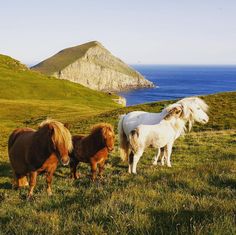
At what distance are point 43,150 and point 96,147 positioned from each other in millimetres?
2873

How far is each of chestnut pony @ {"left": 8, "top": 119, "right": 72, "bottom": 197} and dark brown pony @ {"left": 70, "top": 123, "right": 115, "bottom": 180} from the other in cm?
225

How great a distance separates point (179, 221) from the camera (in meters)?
5.13

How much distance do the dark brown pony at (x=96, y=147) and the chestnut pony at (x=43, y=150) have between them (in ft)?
7.39

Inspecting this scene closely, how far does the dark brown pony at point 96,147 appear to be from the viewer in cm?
1105

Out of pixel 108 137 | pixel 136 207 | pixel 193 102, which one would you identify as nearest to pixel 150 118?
pixel 193 102

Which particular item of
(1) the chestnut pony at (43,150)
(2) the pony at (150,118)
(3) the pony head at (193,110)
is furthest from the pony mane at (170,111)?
(1) the chestnut pony at (43,150)

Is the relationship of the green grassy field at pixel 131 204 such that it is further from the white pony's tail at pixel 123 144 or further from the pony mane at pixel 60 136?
the pony mane at pixel 60 136

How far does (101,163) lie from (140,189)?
4.05 m

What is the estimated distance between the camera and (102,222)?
17.3ft

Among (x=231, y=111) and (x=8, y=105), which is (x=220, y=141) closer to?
(x=231, y=111)

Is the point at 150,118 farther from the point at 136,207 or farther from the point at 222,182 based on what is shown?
the point at 136,207

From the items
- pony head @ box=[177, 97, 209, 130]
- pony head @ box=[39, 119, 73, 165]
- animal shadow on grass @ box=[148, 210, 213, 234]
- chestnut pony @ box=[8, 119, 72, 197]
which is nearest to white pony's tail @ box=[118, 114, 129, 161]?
pony head @ box=[177, 97, 209, 130]

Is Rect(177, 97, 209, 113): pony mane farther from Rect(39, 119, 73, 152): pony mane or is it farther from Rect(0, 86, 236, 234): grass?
Rect(39, 119, 73, 152): pony mane

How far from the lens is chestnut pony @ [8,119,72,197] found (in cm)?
842
